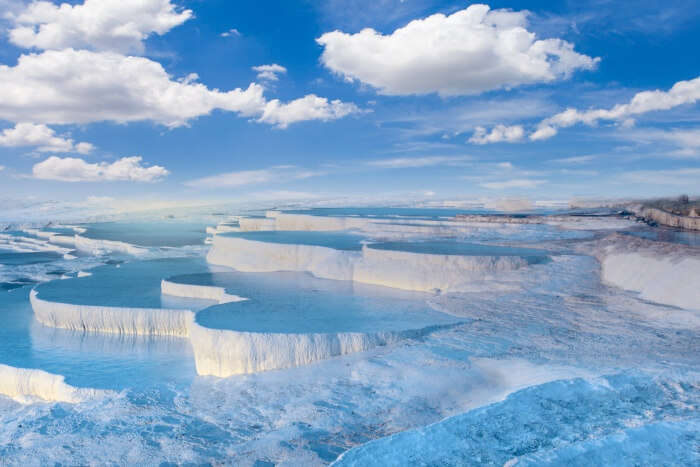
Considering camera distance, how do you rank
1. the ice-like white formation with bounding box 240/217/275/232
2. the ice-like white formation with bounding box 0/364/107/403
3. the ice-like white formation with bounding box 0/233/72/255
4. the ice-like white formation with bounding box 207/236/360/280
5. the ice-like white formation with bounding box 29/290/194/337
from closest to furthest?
the ice-like white formation with bounding box 0/364/107/403 → the ice-like white formation with bounding box 29/290/194/337 → the ice-like white formation with bounding box 207/236/360/280 → the ice-like white formation with bounding box 0/233/72/255 → the ice-like white formation with bounding box 240/217/275/232

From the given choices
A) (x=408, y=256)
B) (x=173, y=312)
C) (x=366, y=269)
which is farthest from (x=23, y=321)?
(x=408, y=256)

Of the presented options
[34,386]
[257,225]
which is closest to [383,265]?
[34,386]

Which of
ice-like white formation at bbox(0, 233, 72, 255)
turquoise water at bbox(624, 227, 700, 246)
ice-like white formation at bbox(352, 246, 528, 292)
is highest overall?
turquoise water at bbox(624, 227, 700, 246)

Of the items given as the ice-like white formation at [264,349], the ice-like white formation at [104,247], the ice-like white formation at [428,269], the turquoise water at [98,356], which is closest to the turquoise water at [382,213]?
the ice-like white formation at [104,247]

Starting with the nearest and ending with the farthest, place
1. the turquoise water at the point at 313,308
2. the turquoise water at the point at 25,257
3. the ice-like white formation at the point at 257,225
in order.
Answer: the turquoise water at the point at 313,308 < the turquoise water at the point at 25,257 < the ice-like white formation at the point at 257,225

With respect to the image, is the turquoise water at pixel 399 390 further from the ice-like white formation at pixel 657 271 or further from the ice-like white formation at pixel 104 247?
the ice-like white formation at pixel 104 247

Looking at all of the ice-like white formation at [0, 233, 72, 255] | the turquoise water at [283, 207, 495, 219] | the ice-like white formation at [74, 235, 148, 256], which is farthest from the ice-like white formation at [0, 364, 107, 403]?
the turquoise water at [283, 207, 495, 219]

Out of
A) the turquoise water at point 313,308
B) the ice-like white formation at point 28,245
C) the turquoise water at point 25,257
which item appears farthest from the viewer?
the ice-like white formation at point 28,245

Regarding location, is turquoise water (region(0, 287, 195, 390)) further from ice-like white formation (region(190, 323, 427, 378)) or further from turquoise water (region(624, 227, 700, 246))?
turquoise water (region(624, 227, 700, 246))
